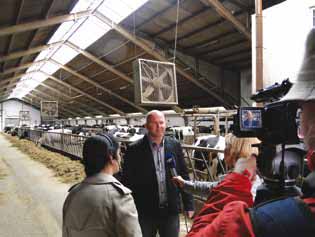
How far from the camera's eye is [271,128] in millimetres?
683

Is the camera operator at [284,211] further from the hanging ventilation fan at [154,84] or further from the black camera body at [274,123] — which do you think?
the hanging ventilation fan at [154,84]

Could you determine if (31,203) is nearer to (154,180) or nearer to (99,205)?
(154,180)

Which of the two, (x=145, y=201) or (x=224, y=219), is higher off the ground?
(x=224, y=219)

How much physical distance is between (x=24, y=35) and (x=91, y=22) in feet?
8.60

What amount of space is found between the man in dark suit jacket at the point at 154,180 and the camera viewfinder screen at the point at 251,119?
126 cm

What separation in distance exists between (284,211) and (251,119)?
0.33 meters

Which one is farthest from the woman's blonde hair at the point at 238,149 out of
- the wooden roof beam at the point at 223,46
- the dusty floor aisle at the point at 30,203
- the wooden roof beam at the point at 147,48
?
the wooden roof beam at the point at 147,48

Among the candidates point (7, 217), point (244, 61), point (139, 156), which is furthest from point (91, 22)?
point (139, 156)

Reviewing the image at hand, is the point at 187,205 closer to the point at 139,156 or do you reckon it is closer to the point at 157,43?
the point at 139,156

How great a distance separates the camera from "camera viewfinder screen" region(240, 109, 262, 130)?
29.2 inches

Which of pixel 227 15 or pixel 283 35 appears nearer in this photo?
pixel 283 35

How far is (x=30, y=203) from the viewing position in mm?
4605

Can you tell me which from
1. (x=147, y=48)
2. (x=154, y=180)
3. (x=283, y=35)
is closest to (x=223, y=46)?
(x=147, y=48)

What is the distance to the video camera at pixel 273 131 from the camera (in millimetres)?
623
